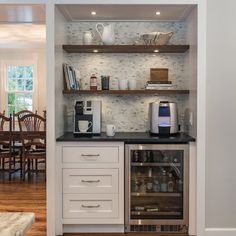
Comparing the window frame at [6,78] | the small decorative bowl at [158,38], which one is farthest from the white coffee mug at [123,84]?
the window frame at [6,78]

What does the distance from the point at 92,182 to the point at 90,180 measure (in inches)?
1.1

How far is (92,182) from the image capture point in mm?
3467

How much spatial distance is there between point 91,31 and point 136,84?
0.75 metres

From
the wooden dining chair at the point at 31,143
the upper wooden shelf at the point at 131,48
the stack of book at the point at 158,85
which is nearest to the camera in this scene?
the upper wooden shelf at the point at 131,48

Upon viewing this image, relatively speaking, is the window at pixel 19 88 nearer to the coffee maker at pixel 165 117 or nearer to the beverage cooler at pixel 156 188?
the coffee maker at pixel 165 117

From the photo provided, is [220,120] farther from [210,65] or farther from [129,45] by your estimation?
[129,45]

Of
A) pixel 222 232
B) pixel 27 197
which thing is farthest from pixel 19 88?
pixel 222 232

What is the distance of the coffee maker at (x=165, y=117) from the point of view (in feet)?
12.1

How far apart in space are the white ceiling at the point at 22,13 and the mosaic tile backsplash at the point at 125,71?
1.26 feet

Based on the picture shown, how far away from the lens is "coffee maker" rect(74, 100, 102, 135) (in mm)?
3725

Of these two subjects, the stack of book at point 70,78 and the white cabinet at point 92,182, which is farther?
the stack of book at point 70,78

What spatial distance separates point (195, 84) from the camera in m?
3.43

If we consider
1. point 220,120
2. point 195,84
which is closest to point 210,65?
point 195,84

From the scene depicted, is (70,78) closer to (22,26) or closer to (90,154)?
(90,154)
